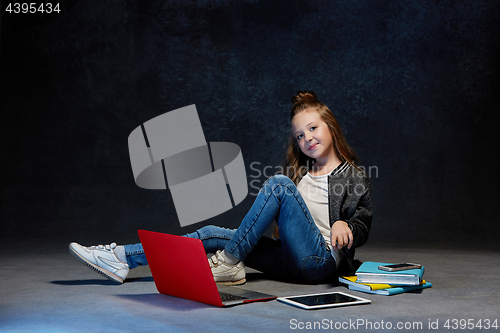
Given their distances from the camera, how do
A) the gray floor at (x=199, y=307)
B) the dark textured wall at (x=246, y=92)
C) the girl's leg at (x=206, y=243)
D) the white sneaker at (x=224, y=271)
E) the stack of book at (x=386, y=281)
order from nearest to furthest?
the gray floor at (x=199, y=307), the stack of book at (x=386, y=281), the white sneaker at (x=224, y=271), the girl's leg at (x=206, y=243), the dark textured wall at (x=246, y=92)

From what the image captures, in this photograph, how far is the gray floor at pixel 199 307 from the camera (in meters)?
1.58

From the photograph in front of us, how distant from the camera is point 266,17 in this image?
4.52m

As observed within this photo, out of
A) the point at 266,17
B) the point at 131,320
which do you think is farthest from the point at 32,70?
the point at 131,320

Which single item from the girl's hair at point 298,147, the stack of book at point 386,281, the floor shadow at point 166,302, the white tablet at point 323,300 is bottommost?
the floor shadow at point 166,302

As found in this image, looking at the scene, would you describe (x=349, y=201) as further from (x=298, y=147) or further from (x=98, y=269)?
(x=98, y=269)

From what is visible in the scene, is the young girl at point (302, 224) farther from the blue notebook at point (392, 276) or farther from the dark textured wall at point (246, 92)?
the dark textured wall at point (246, 92)

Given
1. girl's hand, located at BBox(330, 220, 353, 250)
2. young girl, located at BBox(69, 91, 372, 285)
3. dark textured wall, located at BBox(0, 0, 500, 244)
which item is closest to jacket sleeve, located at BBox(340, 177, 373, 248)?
young girl, located at BBox(69, 91, 372, 285)

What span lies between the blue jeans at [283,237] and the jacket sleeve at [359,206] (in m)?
0.15

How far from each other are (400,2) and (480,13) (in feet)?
2.03

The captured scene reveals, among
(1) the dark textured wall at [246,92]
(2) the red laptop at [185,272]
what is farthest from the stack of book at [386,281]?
(1) the dark textured wall at [246,92]

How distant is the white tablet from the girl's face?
0.62m

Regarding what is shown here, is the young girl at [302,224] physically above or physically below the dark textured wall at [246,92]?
below

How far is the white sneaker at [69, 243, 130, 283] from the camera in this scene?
2133 mm

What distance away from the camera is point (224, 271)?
6.83ft
